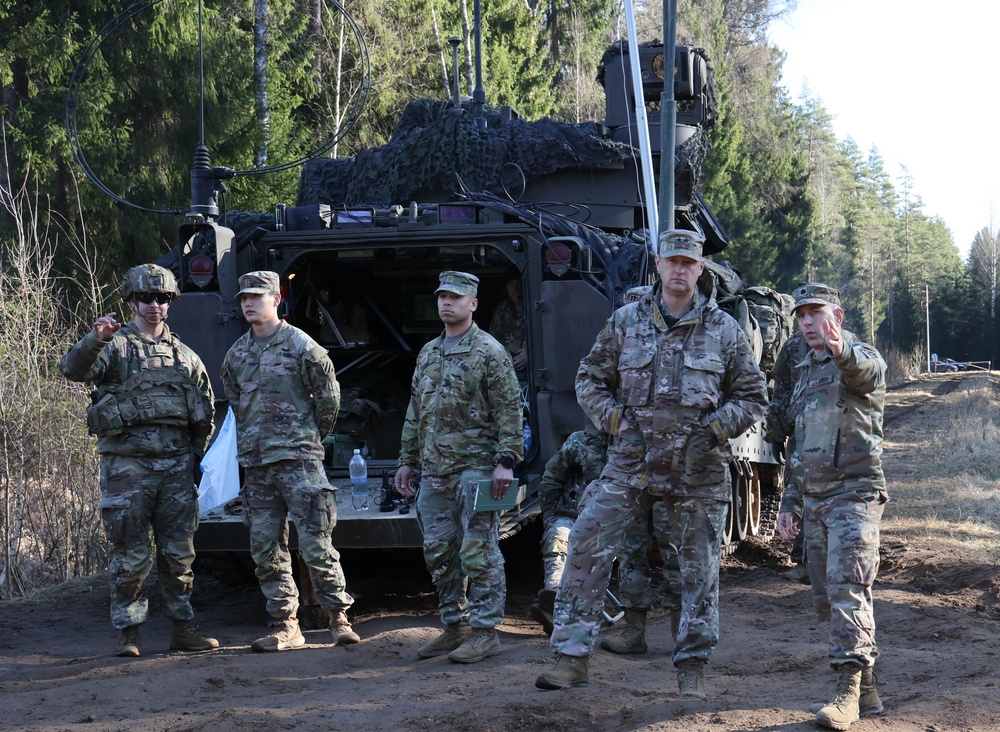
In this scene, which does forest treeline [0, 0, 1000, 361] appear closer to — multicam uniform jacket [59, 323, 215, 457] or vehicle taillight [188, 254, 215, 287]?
vehicle taillight [188, 254, 215, 287]

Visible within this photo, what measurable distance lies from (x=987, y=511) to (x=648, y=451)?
22.5 ft

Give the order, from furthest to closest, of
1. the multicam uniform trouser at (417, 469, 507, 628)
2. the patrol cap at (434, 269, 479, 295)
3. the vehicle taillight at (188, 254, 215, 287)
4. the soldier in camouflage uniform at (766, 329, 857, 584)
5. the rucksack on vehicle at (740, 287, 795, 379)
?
the rucksack on vehicle at (740, 287, 795, 379), the vehicle taillight at (188, 254, 215, 287), the soldier in camouflage uniform at (766, 329, 857, 584), the patrol cap at (434, 269, 479, 295), the multicam uniform trouser at (417, 469, 507, 628)

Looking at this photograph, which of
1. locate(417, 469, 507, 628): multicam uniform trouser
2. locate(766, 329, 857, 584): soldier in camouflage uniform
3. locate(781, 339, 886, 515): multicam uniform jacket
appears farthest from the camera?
locate(766, 329, 857, 584): soldier in camouflage uniform

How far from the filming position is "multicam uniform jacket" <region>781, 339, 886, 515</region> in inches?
192

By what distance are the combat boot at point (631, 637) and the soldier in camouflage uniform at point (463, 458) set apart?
0.57m

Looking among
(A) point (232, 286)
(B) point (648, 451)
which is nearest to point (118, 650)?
(A) point (232, 286)

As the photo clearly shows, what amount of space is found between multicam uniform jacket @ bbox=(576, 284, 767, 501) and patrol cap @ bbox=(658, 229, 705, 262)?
0.59 ft

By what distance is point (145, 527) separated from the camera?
6.35 m

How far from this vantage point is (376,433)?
30.2 ft

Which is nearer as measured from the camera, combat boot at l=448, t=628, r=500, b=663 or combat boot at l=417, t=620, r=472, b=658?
combat boot at l=448, t=628, r=500, b=663

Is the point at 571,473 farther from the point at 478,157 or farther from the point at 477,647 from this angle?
the point at 478,157

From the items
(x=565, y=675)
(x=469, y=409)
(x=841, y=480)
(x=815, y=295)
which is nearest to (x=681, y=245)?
(x=815, y=295)

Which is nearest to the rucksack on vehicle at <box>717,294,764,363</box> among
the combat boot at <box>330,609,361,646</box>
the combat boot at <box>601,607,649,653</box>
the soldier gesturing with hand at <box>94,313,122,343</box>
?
the combat boot at <box>601,607,649,653</box>

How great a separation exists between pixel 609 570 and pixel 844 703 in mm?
1023
